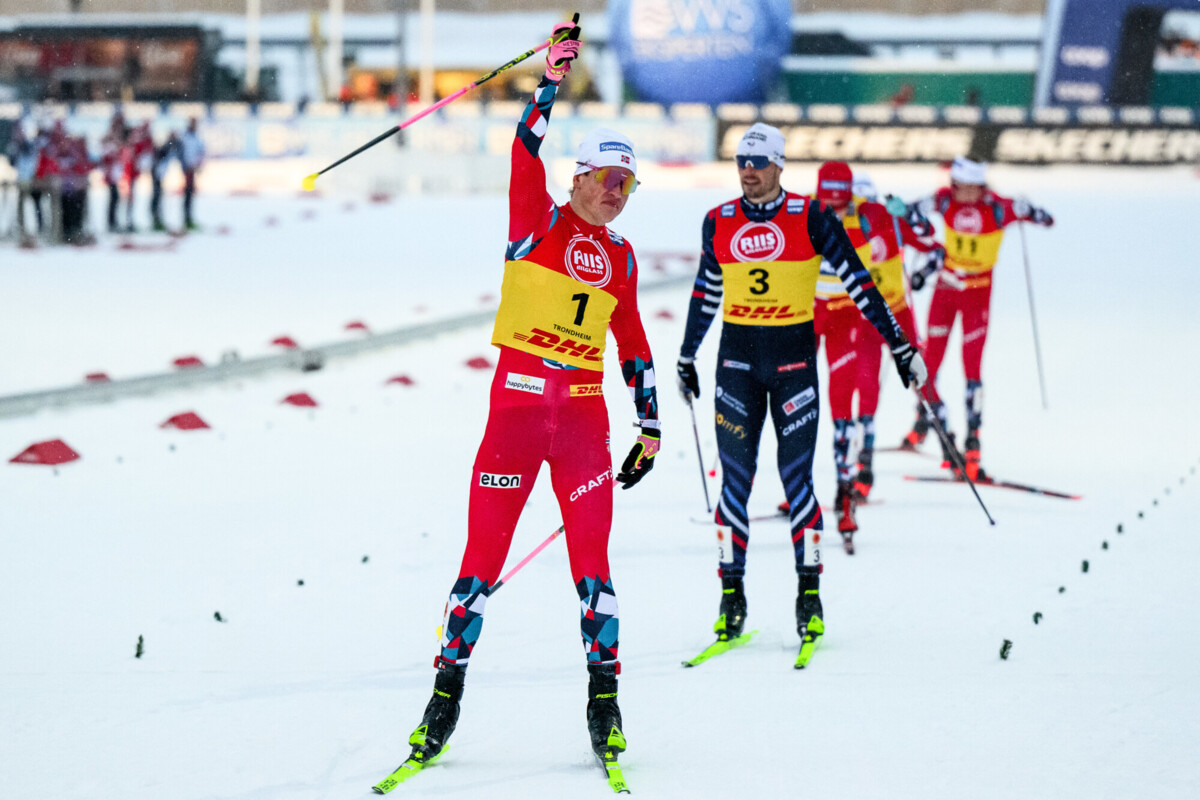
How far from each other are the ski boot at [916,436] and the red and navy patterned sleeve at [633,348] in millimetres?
6159

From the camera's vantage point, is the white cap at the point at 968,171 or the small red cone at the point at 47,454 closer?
the small red cone at the point at 47,454

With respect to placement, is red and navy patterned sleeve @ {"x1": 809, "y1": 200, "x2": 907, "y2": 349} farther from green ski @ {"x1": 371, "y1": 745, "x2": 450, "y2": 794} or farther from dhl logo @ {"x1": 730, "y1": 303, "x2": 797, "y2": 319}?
green ski @ {"x1": 371, "y1": 745, "x2": 450, "y2": 794}

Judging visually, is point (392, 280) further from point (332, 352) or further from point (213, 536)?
point (213, 536)

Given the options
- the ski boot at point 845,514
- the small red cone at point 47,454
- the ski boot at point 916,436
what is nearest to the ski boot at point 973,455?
the ski boot at point 916,436

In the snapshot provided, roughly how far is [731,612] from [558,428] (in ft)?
6.12

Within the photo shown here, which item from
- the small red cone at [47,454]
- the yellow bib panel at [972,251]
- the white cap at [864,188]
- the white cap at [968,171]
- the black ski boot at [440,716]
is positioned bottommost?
the small red cone at [47,454]

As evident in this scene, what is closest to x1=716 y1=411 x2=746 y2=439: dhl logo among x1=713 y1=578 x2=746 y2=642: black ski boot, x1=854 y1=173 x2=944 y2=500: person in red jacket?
x1=713 y1=578 x2=746 y2=642: black ski boot

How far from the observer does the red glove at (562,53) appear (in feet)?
14.3

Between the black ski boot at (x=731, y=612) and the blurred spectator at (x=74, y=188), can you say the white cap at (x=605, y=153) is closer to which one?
the black ski boot at (x=731, y=612)

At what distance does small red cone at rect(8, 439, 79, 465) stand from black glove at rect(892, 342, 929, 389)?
20.2ft

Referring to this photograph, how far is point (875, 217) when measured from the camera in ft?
30.5

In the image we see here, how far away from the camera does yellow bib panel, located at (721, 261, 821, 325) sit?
20.0ft

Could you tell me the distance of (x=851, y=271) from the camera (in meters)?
5.95

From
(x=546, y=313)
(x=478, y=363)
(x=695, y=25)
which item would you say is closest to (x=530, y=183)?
(x=546, y=313)
